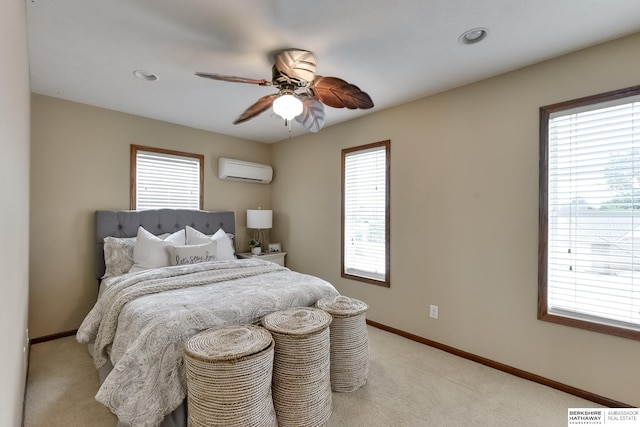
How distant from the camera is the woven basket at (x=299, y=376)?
5.84 ft

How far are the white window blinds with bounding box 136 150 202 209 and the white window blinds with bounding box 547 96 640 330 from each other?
12.9 feet

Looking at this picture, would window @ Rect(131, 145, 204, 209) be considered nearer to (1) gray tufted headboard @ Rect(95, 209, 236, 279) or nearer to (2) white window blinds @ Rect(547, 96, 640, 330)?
(1) gray tufted headboard @ Rect(95, 209, 236, 279)

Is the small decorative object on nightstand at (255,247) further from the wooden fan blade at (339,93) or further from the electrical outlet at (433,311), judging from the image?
the wooden fan blade at (339,93)

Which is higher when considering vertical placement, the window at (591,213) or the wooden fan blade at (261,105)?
the wooden fan blade at (261,105)

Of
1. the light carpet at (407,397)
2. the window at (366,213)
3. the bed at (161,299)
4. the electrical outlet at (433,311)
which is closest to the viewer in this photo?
the bed at (161,299)

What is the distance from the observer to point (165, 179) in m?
3.78

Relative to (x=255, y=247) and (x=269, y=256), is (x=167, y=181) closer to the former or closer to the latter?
(x=255, y=247)

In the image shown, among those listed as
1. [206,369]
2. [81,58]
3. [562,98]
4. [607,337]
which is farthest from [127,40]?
[607,337]

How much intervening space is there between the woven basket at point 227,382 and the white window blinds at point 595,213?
7.31 ft

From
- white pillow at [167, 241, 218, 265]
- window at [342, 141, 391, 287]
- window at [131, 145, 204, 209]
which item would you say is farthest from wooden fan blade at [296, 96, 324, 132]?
window at [131, 145, 204, 209]

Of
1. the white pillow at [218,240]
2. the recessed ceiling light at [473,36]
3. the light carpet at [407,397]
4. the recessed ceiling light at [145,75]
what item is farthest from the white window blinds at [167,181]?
the recessed ceiling light at [473,36]

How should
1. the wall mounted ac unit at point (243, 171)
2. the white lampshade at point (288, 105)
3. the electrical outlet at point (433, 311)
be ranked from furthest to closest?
the wall mounted ac unit at point (243, 171)
the electrical outlet at point (433, 311)
the white lampshade at point (288, 105)

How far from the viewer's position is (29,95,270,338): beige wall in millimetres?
2941

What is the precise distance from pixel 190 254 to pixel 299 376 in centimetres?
189
